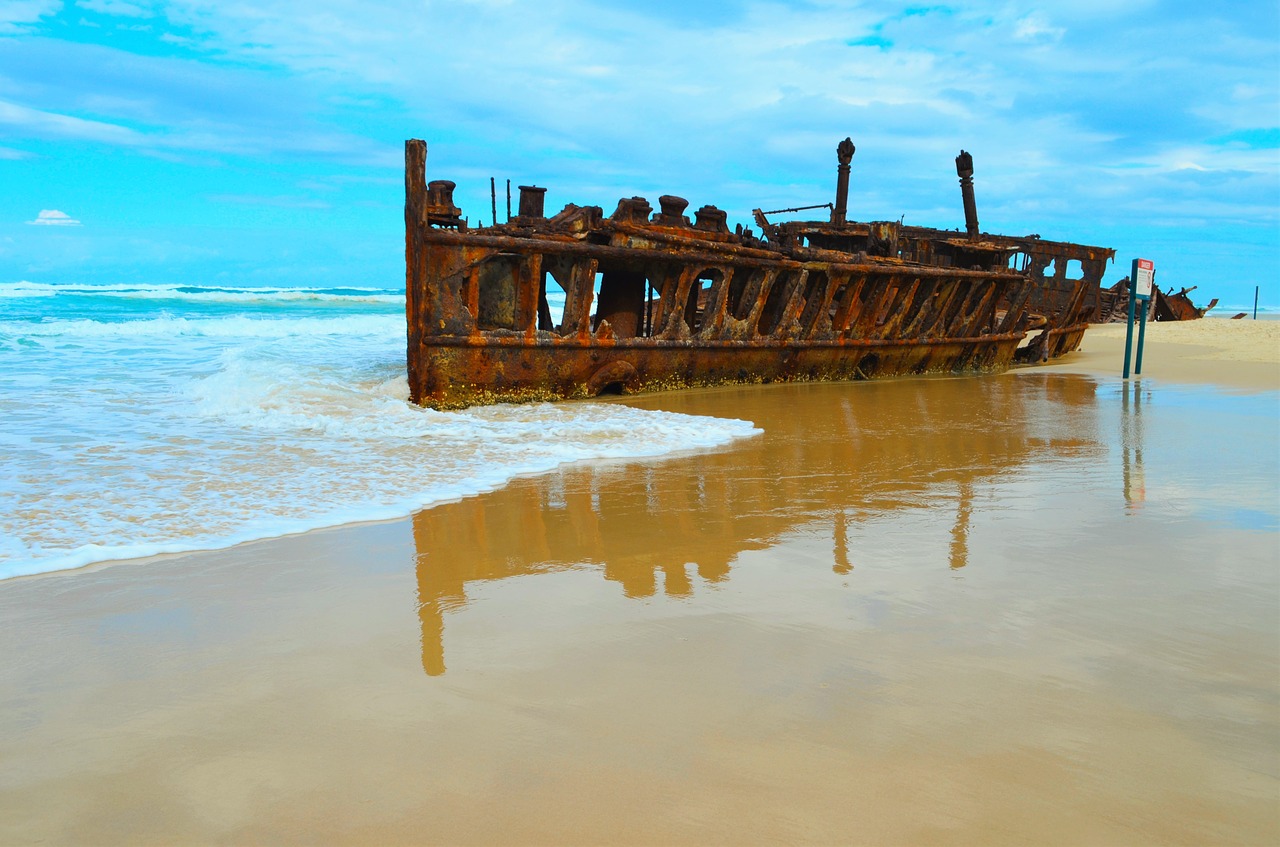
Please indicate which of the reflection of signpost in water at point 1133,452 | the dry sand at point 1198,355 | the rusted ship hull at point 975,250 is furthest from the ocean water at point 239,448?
the dry sand at point 1198,355

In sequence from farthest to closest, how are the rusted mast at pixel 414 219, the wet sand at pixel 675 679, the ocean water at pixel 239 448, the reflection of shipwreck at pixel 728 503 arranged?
the rusted mast at pixel 414 219 < the ocean water at pixel 239 448 < the reflection of shipwreck at pixel 728 503 < the wet sand at pixel 675 679

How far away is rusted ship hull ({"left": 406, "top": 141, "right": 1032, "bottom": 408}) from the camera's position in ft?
29.2

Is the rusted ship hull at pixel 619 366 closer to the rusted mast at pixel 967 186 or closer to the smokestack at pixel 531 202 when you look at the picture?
the smokestack at pixel 531 202

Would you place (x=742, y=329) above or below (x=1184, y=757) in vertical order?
above

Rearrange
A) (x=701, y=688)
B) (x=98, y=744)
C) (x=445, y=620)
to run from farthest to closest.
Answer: (x=445, y=620) < (x=701, y=688) < (x=98, y=744)

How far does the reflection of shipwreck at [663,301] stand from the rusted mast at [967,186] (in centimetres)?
276

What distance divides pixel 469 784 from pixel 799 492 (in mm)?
3369

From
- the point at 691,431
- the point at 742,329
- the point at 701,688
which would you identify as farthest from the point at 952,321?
the point at 701,688

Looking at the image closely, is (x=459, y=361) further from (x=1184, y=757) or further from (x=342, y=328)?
(x=342, y=328)

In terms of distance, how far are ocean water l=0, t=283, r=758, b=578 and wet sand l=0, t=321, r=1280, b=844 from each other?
430mm

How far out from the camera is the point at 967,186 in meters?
17.9

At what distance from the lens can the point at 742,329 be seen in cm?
1128

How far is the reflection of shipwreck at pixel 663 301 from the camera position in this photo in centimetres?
894

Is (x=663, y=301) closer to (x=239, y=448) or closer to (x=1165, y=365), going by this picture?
(x=239, y=448)
